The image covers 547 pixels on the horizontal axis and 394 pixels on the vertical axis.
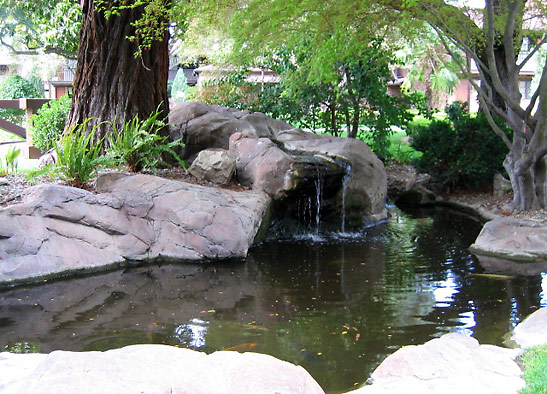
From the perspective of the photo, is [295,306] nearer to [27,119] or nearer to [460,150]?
[460,150]

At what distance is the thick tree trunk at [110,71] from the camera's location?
10469 millimetres

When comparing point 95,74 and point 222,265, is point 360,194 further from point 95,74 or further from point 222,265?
point 95,74

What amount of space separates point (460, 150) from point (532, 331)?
8.62 meters

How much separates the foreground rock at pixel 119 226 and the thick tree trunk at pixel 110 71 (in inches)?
82.8

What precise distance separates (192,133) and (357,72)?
4.40 m

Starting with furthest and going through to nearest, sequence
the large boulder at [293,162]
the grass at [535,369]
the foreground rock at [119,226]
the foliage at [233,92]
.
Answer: the foliage at [233,92] < the large boulder at [293,162] < the foreground rock at [119,226] < the grass at [535,369]

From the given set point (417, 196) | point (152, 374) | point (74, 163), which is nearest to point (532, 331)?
point (152, 374)

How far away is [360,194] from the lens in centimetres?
1112

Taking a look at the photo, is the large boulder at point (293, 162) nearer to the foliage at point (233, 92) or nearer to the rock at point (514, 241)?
the foliage at point (233, 92)

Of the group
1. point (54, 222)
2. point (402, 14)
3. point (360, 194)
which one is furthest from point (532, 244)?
point (54, 222)

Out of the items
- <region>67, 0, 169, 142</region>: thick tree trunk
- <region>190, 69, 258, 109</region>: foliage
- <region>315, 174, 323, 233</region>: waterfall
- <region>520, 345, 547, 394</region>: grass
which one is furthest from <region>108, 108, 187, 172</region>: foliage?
<region>520, 345, 547, 394</region>: grass

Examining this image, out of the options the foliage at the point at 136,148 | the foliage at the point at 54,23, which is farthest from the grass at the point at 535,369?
the foliage at the point at 54,23

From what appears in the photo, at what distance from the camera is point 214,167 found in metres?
10.0

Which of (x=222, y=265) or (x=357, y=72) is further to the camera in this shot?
(x=357, y=72)
